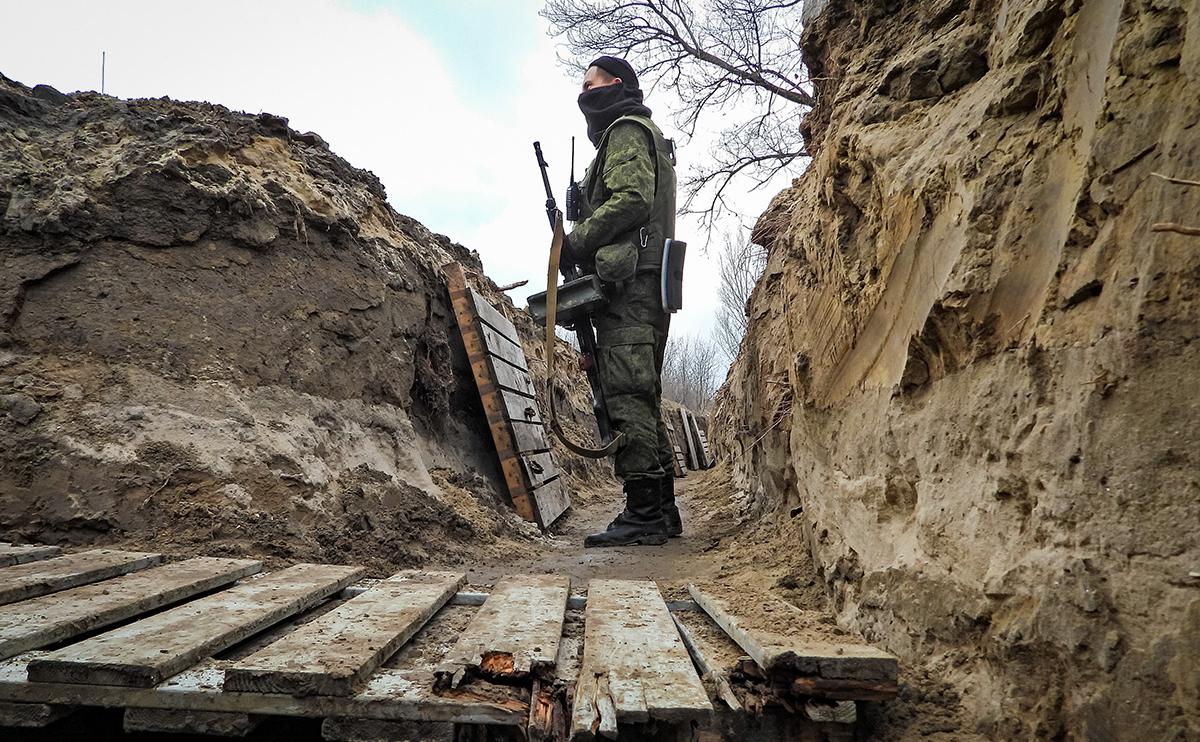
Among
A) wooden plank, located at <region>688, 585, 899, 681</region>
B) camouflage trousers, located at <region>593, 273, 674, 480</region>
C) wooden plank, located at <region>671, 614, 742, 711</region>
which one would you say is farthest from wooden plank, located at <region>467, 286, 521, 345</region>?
wooden plank, located at <region>671, 614, 742, 711</region>

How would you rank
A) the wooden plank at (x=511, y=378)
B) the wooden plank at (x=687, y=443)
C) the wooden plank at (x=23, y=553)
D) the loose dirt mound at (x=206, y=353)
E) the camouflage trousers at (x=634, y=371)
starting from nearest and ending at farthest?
the wooden plank at (x=23, y=553)
the loose dirt mound at (x=206, y=353)
the camouflage trousers at (x=634, y=371)
the wooden plank at (x=511, y=378)
the wooden plank at (x=687, y=443)

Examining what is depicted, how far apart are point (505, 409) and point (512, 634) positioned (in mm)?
2890

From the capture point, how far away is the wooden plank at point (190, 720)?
130 centimetres

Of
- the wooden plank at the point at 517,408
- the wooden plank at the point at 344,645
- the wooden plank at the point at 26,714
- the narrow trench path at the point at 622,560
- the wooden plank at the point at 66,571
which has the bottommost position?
the narrow trench path at the point at 622,560

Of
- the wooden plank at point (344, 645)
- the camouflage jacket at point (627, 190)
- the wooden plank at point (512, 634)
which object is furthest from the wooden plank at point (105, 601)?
the camouflage jacket at point (627, 190)

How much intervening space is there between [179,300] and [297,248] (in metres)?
0.67

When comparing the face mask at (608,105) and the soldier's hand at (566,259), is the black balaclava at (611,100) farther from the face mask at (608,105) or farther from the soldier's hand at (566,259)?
the soldier's hand at (566,259)

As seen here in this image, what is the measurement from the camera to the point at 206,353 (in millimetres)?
3055

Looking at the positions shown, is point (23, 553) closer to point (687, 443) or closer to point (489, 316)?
point (489, 316)

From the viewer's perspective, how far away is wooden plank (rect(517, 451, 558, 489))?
14.7 ft

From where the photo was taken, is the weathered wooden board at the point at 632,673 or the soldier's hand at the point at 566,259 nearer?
the weathered wooden board at the point at 632,673

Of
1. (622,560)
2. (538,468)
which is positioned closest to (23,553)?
(622,560)

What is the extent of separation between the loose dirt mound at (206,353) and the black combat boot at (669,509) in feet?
3.09

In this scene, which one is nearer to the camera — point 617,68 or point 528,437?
point 617,68
